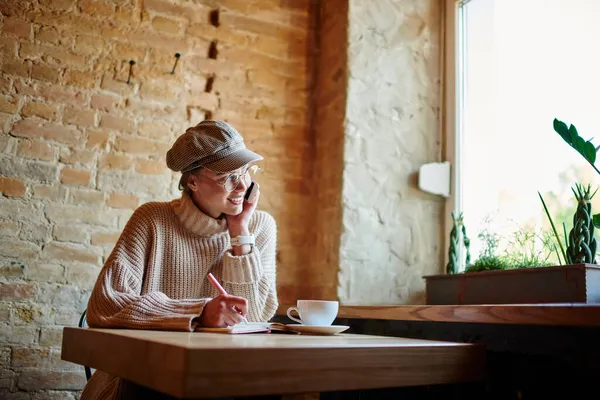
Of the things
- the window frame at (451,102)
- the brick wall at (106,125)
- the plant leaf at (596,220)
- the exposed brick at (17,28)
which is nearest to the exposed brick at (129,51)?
the brick wall at (106,125)

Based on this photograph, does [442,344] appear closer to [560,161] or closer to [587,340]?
[587,340]

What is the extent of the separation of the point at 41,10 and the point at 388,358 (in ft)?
8.35

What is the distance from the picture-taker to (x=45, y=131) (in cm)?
289

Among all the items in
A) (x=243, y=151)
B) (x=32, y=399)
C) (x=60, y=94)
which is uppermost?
(x=60, y=94)

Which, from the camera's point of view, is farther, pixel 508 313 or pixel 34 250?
pixel 34 250

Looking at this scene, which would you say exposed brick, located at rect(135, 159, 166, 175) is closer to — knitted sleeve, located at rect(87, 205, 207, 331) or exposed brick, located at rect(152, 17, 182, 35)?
exposed brick, located at rect(152, 17, 182, 35)

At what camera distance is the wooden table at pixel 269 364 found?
3.61ft

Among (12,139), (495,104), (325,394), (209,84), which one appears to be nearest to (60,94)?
(12,139)

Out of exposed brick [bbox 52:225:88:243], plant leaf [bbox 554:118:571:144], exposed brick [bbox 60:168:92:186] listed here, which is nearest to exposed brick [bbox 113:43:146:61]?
exposed brick [bbox 60:168:92:186]

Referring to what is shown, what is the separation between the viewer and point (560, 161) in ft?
8.38

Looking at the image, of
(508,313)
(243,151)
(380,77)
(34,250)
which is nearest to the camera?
Result: (508,313)

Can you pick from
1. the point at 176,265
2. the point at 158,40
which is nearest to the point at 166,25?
the point at 158,40

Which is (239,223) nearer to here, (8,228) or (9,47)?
(8,228)

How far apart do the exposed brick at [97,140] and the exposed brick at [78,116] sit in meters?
0.06
